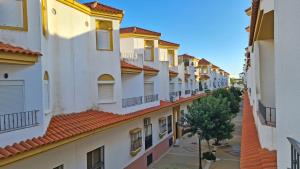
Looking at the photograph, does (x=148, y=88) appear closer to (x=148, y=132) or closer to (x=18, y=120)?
(x=148, y=132)

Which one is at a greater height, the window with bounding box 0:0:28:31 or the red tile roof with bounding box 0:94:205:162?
the window with bounding box 0:0:28:31

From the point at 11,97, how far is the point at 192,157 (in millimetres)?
→ 16651

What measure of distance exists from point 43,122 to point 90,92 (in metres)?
5.64

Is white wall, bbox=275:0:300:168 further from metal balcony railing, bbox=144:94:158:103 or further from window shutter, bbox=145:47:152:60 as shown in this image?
window shutter, bbox=145:47:152:60

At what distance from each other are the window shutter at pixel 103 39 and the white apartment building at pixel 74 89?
6 cm

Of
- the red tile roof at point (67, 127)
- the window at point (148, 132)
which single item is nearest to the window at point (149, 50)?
the window at point (148, 132)

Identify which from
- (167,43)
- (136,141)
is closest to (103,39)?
(136,141)

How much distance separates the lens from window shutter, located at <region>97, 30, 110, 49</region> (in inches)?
581

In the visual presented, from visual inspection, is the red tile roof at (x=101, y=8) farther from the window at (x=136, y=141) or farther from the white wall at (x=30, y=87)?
the window at (x=136, y=141)

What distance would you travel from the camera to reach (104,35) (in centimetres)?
1492

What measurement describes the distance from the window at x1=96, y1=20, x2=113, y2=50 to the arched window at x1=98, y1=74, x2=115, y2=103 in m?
1.77

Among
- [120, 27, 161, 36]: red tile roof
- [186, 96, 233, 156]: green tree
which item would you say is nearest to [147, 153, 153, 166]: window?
[186, 96, 233, 156]: green tree

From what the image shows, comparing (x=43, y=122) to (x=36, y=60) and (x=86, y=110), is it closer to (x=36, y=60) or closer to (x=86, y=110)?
(x=36, y=60)

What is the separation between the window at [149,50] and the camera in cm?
2254
